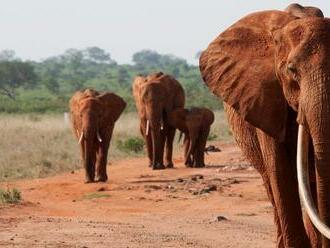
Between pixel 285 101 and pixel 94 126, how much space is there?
12083mm

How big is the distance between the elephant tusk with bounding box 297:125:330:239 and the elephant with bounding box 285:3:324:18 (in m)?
1.46

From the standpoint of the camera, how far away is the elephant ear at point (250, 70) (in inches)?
284

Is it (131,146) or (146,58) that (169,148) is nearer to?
(131,146)

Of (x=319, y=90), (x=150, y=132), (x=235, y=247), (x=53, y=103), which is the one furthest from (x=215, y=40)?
(x=53, y=103)

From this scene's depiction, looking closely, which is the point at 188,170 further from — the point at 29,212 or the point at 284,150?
the point at 284,150

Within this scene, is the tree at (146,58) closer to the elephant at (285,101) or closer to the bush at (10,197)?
the bush at (10,197)

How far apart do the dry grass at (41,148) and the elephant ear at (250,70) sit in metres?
12.9

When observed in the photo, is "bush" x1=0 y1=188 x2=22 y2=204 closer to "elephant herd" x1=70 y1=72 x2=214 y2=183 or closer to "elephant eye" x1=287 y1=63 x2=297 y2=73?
"elephant herd" x1=70 y1=72 x2=214 y2=183

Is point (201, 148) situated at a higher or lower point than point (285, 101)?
lower

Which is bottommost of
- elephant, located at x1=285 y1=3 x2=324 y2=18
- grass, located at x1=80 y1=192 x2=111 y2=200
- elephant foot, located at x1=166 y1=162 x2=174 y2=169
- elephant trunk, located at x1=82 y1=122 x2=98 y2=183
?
elephant foot, located at x1=166 y1=162 x2=174 y2=169

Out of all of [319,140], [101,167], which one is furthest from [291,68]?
[101,167]

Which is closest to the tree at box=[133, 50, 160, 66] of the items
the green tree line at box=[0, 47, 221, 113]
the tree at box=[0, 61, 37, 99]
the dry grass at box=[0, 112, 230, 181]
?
the green tree line at box=[0, 47, 221, 113]

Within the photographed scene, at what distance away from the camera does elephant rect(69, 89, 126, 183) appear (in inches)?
746

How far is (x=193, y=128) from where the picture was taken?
22.4m
